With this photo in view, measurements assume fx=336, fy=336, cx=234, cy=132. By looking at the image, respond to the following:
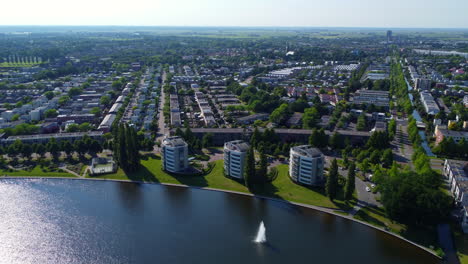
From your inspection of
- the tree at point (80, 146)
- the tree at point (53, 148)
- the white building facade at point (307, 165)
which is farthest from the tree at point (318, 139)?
the tree at point (53, 148)

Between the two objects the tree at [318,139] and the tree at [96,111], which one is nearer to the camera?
the tree at [318,139]

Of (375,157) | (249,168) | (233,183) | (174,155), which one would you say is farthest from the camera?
(375,157)

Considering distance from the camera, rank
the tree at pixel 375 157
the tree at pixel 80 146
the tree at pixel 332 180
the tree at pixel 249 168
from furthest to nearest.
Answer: the tree at pixel 80 146 → the tree at pixel 375 157 → the tree at pixel 249 168 → the tree at pixel 332 180

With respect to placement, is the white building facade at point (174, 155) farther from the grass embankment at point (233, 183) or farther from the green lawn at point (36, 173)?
the green lawn at point (36, 173)

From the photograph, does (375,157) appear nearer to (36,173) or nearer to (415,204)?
(415,204)

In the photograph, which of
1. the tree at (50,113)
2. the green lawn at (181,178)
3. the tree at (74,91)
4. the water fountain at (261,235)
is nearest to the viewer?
the water fountain at (261,235)

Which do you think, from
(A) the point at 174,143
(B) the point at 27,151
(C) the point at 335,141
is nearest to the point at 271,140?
(C) the point at 335,141

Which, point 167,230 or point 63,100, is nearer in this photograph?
point 167,230
